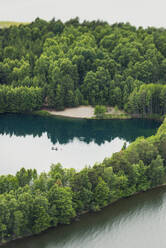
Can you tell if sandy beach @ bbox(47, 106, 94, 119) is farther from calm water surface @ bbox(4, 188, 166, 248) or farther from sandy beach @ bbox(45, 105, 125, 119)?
calm water surface @ bbox(4, 188, 166, 248)

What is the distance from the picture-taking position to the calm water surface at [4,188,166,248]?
129ft

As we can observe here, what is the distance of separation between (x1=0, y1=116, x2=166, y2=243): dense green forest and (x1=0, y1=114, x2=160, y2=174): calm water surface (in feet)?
34.6

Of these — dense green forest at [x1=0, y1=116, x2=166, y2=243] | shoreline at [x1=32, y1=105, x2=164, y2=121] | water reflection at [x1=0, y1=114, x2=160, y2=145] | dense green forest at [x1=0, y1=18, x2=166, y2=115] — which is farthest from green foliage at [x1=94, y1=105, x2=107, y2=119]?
dense green forest at [x1=0, y1=116, x2=166, y2=243]

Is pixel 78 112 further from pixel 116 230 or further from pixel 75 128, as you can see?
pixel 116 230

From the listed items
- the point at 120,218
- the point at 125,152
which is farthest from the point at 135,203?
the point at 125,152

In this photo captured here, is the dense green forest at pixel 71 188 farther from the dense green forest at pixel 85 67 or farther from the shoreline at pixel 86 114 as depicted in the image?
the dense green forest at pixel 85 67

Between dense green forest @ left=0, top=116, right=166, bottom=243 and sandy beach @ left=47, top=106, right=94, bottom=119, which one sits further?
sandy beach @ left=47, top=106, right=94, bottom=119

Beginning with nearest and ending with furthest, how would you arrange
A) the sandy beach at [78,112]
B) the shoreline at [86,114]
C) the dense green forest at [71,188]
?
the dense green forest at [71,188] < the shoreline at [86,114] < the sandy beach at [78,112]

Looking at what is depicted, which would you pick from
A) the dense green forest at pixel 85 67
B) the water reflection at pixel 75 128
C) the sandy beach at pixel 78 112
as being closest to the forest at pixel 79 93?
the dense green forest at pixel 85 67

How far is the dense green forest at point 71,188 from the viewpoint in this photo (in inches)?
1490

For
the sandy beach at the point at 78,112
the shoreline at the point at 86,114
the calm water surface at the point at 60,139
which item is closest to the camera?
the calm water surface at the point at 60,139

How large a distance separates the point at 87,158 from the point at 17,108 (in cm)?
2550

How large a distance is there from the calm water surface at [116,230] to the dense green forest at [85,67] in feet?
115

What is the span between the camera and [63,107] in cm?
8025
